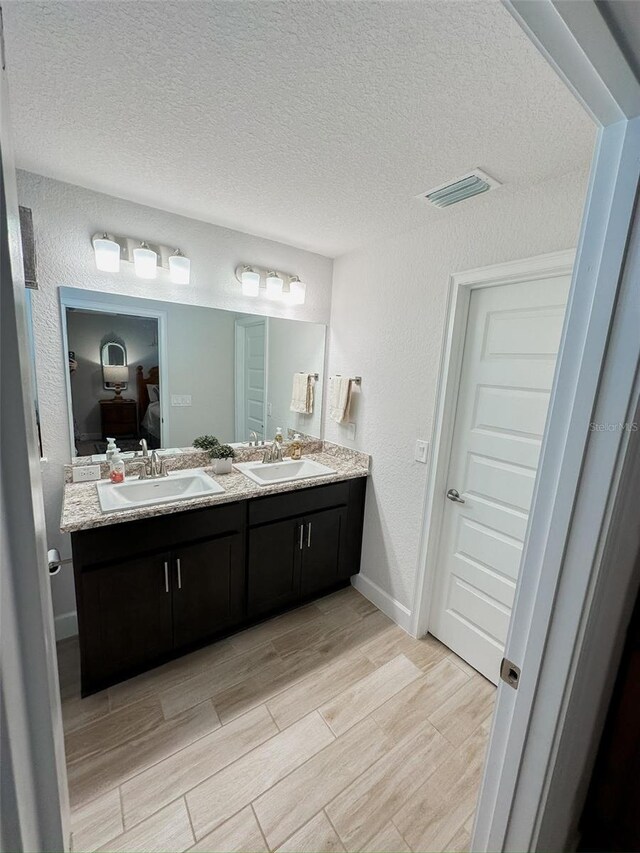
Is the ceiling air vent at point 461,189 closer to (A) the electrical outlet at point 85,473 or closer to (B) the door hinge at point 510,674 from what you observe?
(B) the door hinge at point 510,674

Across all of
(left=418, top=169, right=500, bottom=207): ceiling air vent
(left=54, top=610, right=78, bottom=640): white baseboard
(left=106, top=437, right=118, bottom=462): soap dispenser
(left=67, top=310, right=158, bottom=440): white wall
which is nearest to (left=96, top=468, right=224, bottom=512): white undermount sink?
(left=106, top=437, right=118, bottom=462): soap dispenser

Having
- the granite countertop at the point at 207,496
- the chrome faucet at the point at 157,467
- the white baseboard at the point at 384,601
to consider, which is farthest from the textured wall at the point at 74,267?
the white baseboard at the point at 384,601

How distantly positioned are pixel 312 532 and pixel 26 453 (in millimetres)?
1959

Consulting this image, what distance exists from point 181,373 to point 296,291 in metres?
0.95

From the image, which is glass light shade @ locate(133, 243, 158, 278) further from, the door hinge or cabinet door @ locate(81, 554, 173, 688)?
the door hinge

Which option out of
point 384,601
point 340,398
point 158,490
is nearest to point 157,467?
point 158,490

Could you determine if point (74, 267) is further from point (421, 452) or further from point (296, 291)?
point (421, 452)

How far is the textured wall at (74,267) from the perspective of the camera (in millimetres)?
1677

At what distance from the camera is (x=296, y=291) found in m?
2.41

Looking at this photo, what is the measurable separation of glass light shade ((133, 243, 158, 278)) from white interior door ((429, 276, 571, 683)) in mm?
1708

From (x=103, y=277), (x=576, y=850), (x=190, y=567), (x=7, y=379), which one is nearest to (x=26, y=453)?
(x=7, y=379)

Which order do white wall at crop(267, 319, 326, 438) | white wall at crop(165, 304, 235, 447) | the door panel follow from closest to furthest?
white wall at crop(165, 304, 235, 447), the door panel, white wall at crop(267, 319, 326, 438)

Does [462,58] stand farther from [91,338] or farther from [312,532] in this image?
[312,532]

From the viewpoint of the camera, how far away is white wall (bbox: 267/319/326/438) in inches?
100
